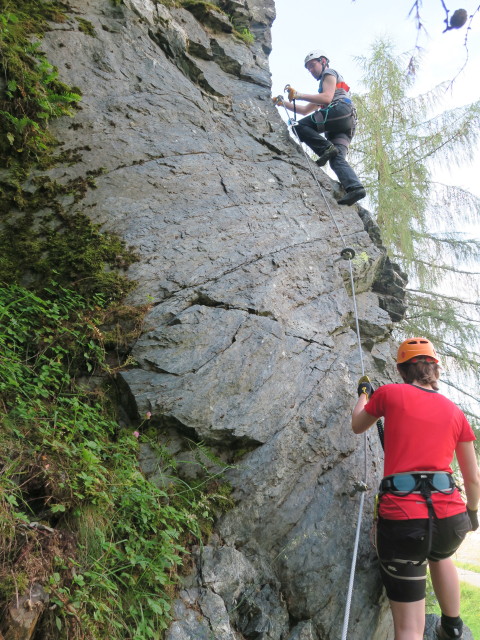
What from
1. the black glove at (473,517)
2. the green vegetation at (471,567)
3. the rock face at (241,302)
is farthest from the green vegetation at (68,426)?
the green vegetation at (471,567)

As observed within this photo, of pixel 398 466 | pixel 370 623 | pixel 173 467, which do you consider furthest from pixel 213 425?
pixel 370 623

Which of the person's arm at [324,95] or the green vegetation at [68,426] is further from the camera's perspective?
the person's arm at [324,95]

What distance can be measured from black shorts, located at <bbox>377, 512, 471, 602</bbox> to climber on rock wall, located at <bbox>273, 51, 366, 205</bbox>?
4590 mm

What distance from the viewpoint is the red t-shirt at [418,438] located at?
3.08m

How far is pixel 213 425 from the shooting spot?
12.4 feet

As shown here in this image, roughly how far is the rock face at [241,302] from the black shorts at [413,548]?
0.57 metres

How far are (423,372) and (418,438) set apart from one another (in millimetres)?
562

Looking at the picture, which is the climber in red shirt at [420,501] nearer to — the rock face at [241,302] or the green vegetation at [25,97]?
the rock face at [241,302]

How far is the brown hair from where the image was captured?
3.54 m

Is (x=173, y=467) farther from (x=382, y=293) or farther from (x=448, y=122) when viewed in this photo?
(x=448, y=122)

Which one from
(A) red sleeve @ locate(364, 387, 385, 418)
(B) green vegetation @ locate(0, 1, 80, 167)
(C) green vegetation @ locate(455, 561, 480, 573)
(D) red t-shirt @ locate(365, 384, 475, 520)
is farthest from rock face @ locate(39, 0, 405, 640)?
(C) green vegetation @ locate(455, 561, 480, 573)

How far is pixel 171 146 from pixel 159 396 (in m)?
3.22

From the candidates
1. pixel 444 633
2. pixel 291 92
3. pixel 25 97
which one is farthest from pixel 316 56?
pixel 444 633

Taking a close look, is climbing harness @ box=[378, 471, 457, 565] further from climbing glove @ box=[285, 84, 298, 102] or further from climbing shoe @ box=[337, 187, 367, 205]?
climbing glove @ box=[285, 84, 298, 102]
